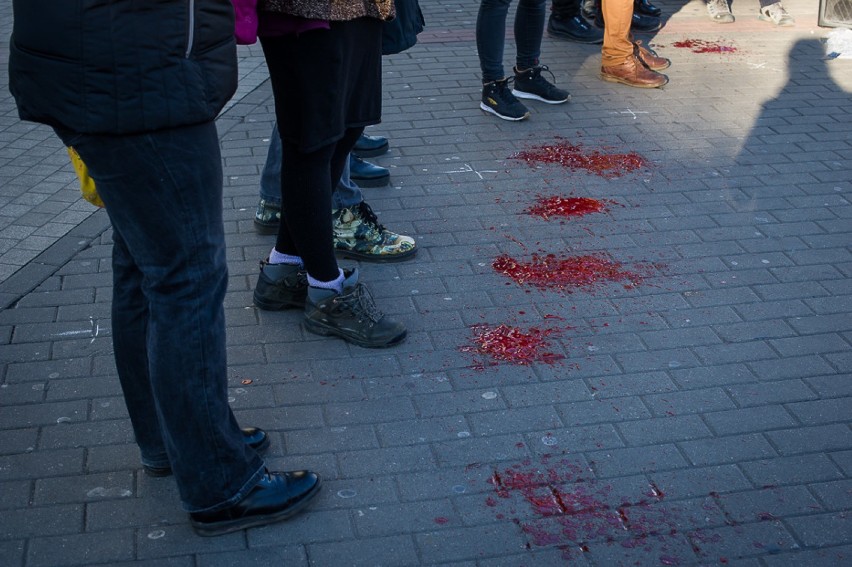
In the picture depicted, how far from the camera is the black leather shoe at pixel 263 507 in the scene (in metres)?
2.67

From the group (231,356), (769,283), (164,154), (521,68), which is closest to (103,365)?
(231,356)

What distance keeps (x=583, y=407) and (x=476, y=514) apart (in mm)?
668

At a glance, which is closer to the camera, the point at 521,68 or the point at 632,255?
the point at 632,255

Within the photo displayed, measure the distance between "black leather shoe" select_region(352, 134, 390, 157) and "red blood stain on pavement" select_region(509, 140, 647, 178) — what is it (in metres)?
0.71

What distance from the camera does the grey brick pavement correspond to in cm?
272

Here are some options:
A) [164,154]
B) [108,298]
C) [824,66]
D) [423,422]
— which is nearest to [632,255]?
[423,422]

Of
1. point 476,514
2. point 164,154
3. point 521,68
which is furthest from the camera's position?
point 521,68

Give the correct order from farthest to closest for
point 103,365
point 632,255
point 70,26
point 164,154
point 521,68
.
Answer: point 521,68
point 632,255
point 103,365
point 164,154
point 70,26

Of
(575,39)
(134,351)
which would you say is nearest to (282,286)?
(134,351)

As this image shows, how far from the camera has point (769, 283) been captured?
162 inches

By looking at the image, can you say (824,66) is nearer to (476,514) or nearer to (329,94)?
(329,94)

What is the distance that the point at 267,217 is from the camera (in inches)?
176

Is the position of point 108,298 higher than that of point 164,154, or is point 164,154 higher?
point 164,154

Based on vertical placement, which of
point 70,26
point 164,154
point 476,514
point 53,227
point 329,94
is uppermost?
point 70,26
